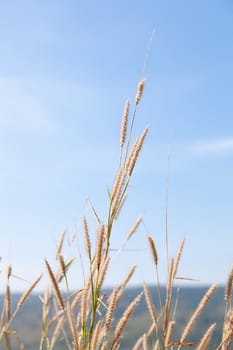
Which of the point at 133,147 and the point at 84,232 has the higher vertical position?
the point at 133,147

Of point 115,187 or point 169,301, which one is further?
point 169,301

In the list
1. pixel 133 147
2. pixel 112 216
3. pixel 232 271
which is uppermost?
pixel 133 147

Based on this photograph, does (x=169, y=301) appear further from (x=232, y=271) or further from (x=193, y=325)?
(x=232, y=271)

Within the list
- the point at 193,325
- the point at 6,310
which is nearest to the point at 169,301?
the point at 193,325

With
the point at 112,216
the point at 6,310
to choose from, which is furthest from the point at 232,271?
the point at 6,310

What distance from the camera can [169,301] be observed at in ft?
4.89

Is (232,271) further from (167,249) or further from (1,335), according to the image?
(1,335)

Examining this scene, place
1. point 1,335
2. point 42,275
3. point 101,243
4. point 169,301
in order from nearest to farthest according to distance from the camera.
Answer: point 101,243
point 169,301
point 42,275
point 1,335

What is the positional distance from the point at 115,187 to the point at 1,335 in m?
0.73

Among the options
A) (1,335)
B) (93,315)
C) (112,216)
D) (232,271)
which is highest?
(112,216)

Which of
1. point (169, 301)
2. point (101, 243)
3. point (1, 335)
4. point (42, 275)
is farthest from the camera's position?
point (1, 335)

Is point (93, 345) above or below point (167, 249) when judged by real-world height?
below

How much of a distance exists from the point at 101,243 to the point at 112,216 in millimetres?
81

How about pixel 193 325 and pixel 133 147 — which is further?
pixel 193 325
